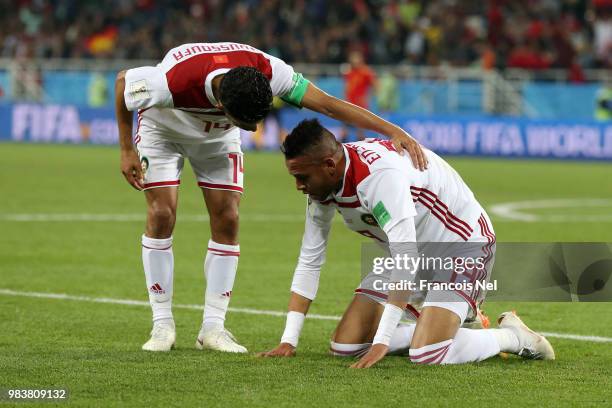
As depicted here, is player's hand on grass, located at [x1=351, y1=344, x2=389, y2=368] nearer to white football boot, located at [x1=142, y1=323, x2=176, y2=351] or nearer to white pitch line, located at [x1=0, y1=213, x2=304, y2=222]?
white football boot, located at [x1=142, y1=323, x2=176, y2=351]

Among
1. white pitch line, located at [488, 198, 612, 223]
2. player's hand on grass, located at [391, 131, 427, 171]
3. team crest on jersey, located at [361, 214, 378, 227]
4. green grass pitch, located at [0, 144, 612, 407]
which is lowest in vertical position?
white pitch line, located at [488, 198, 612, 223]

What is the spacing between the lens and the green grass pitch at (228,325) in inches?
216

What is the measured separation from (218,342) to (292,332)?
54 centimetres

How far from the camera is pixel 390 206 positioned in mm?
5953

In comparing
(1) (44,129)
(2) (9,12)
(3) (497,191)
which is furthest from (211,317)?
(2) (9,12)

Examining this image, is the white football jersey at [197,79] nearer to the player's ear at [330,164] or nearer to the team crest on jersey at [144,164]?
the team crest on jersey at [144,164]

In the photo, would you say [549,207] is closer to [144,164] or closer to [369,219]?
[144,164]

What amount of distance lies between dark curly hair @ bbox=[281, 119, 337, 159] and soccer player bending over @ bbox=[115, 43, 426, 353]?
23 cm

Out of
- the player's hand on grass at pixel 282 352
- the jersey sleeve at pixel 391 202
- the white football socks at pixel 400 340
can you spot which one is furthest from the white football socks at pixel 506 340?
the player's hand on grass at pixel 282 352

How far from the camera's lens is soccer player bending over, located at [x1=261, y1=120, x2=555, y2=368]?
5.99 metres

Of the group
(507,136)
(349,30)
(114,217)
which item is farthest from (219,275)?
(349,30)

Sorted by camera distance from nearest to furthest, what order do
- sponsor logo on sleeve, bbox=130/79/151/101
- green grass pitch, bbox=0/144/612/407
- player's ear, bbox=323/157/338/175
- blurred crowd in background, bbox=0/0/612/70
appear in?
green grass pitch, bbox=0/144/612/407 → player's ear, bbox=323/157/338/175 → sponsor logo on sleeve, bbox=130/79/151/101 → blurred crowd in background, bbox=0/0/612/70

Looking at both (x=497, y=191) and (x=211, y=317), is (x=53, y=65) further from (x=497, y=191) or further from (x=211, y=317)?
(x=211, y=317)

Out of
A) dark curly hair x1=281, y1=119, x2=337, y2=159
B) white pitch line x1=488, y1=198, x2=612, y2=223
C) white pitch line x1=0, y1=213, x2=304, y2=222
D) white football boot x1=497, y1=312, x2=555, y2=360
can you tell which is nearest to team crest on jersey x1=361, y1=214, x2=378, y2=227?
dark curly hair x1=281, y1=119, x2=337, y2=159
